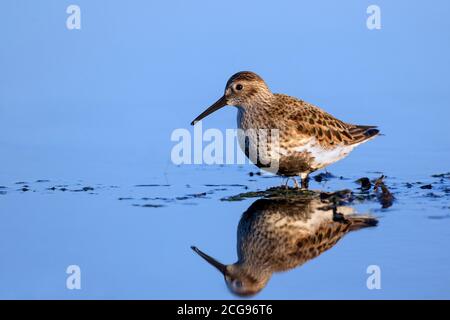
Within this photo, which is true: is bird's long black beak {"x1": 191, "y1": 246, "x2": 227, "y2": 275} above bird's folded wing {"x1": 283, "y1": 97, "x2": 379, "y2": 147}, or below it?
below

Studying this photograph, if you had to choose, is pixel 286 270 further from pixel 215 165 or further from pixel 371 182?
pixel 215 165

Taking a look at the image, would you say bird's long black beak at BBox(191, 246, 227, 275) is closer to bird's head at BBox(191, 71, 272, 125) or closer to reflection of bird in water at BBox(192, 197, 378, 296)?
reflection of bird in water at BBox(192, 197, 378, 296)

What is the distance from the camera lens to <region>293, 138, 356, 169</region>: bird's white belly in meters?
11.9

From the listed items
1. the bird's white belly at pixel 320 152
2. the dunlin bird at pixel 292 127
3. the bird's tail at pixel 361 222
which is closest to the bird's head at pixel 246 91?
the dunlin bird at pixel 292 127

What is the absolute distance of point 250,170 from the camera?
43.1 feet

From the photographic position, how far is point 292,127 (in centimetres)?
1186

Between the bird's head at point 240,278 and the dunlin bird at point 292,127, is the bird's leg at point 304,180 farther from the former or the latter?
the bird's head at point 240,278

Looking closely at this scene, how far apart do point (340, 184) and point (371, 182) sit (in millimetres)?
430

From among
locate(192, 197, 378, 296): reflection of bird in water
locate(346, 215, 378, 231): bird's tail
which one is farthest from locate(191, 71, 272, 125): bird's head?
locate(346, 215, 378, 231): bird's tail

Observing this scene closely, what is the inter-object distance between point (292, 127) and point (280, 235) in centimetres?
270

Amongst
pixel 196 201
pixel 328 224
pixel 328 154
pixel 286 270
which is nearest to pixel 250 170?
pixel 328 154

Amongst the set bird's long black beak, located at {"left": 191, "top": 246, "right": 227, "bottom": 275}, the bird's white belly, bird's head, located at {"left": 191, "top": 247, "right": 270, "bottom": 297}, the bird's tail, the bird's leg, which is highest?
the bird's white belly

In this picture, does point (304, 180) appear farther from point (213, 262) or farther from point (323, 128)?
point (213, 262)

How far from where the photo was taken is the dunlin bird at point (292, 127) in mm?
11789
